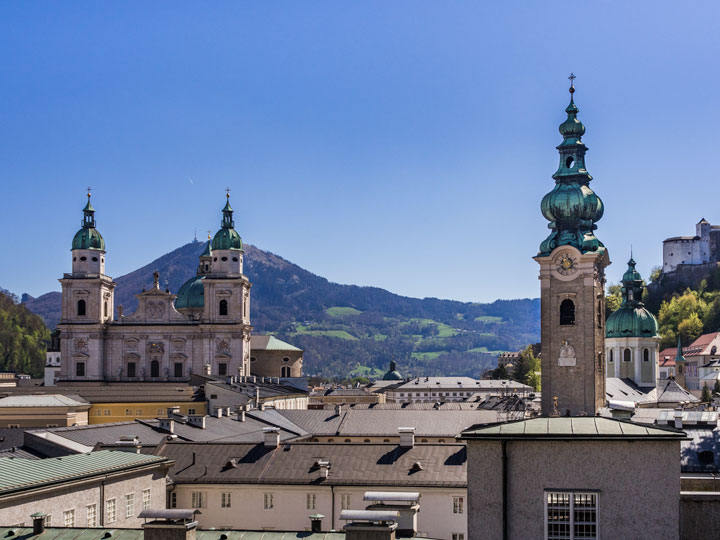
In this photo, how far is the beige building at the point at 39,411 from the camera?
85.2 metres

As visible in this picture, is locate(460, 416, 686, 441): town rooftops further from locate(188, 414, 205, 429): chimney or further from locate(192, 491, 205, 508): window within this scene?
locate(188, 414, 205, 429): chimney

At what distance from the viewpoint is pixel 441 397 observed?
18762 centimetres

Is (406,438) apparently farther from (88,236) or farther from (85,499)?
(88,236)

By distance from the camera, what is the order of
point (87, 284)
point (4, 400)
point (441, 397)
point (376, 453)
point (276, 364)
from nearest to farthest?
point (376, 453) < point (4, 400) < point (87, 284) < point (276, 364) < point (441, 397)

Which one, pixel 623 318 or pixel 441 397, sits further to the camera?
pixel 441 397

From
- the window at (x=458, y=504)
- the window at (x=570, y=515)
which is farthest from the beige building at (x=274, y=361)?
the window at (x=570, y=515)

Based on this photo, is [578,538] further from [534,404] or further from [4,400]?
Answer: [534,404]

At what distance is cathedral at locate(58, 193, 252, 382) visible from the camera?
125m

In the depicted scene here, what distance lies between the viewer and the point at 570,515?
2016 centimetres

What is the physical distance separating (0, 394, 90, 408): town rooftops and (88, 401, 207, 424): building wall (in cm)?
163

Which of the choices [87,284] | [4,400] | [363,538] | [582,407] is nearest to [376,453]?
[363,538]

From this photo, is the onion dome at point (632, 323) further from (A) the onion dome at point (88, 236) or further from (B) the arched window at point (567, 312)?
(A) the onion dome at point (88, 236)

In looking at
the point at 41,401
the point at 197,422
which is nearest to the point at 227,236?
the point at 41,401

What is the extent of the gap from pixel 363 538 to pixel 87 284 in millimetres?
109024
